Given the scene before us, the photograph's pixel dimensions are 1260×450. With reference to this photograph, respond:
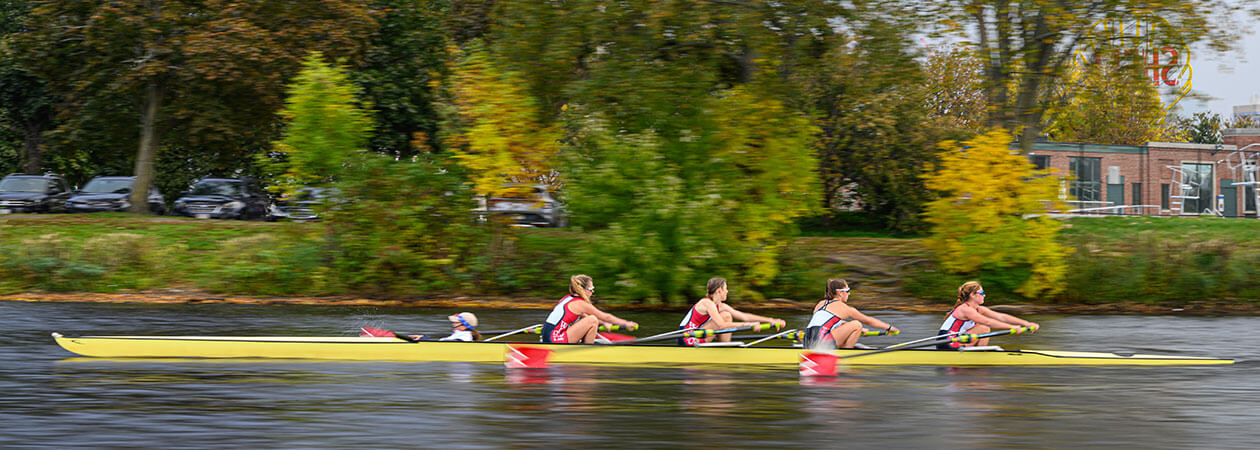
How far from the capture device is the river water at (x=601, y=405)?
36.2ft

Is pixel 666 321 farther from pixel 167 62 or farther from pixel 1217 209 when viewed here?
pixel 1217 209

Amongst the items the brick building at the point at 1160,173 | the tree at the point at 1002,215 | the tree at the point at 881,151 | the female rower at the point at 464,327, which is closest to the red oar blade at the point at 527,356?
the female rower at the point at 464,327

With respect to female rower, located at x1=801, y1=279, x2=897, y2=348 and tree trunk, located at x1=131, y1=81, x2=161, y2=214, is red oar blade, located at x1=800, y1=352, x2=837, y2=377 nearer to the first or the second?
female rower, located at x1=801, y1=279, x2=897, y2=348

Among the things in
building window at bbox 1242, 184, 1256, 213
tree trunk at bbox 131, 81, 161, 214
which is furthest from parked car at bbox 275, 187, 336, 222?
building window at bbox 1242, 184, 1256, 213

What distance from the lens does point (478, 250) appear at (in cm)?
2833

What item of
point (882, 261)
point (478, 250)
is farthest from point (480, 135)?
point (882, 261)

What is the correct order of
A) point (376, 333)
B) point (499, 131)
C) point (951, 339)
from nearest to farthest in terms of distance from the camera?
1. point (951, 339)
2. point (376, 333)
3. point (499, 131)

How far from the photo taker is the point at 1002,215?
27.0 meters

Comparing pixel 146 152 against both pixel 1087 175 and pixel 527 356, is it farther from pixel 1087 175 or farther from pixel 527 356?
pixel 1087 175

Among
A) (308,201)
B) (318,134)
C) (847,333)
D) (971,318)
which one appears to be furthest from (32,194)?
(971,318)

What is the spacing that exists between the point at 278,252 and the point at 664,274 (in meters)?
9.17

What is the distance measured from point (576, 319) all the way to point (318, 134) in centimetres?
1285

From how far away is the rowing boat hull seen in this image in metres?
16.3

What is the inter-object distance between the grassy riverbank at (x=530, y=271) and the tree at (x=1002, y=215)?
0.51 meters
